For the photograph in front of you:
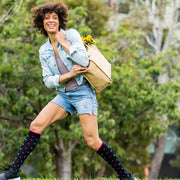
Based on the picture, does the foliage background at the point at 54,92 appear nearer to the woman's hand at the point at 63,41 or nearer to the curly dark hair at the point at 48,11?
the curly dark hair at the point at 48,11

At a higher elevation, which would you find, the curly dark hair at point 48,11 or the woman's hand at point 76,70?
the curly dark hair at point 48,11

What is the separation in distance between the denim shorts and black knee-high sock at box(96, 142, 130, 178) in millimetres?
376

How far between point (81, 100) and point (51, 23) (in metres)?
0.83

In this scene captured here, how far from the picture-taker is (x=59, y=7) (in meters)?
3.54

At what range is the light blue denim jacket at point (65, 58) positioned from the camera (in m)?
3.26

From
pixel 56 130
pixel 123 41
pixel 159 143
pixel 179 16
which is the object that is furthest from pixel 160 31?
pixel 56 130

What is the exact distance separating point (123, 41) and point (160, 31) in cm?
851

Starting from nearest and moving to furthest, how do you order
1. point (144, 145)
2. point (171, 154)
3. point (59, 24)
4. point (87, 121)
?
point (87, 121)
point (59, 24)
point (144, 145)
point (171, 154)

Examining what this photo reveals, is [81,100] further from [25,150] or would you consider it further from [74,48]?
[25,150]

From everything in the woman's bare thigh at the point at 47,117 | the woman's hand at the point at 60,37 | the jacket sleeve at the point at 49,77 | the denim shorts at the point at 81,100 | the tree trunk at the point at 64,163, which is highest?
the woman's hand at the point at 60,37

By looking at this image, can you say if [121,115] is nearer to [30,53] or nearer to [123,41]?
[123,41]

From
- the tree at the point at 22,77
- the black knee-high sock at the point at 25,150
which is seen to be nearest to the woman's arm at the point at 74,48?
the black knee-high sock at the point at 25,150

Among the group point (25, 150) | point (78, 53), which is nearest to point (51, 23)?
point (78, 53)

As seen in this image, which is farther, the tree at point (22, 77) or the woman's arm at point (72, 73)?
the tree at point (22, 77)
